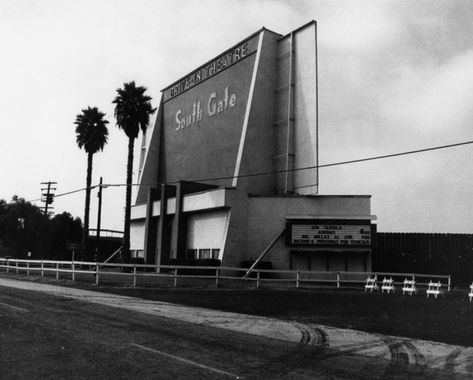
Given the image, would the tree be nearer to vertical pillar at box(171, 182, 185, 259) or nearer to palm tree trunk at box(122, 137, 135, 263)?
palm tree trunk at box(122, 137, 135, 263)

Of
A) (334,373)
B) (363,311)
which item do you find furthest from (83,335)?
(363,311)

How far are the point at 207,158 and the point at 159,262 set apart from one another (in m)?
10.2

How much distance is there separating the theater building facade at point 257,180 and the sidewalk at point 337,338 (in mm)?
21275

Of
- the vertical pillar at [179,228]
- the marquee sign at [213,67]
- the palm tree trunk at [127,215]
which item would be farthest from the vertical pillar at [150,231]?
the marquee sign at [213,67]

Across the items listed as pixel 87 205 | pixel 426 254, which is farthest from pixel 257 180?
pixel 87 205

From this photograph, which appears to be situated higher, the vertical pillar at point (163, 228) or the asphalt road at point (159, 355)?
the vertical pillar at point (163, 228)

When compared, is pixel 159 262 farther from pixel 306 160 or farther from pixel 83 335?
pixel 83 335

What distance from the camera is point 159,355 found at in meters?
8.00

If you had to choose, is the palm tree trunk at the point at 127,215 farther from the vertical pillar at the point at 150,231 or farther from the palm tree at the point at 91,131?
the palm tree at the point at 91,131

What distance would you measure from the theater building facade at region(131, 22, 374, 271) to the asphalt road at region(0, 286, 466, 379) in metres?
25.3

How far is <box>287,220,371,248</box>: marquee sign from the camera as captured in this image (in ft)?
117

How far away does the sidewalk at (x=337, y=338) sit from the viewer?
8.90 meters

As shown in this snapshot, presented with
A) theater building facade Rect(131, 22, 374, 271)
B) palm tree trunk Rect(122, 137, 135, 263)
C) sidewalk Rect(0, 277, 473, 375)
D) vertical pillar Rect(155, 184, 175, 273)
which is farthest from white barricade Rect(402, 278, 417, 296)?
palm tree trunk Rect(122, 137, 135, 263)

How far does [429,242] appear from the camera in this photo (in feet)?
128
